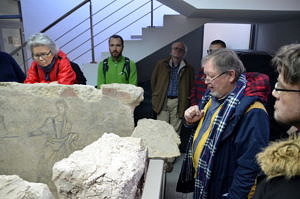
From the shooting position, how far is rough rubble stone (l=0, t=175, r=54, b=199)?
111 cm

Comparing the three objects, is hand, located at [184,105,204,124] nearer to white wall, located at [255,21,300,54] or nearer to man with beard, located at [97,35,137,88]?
man with beard, located at [97,35,137,88]

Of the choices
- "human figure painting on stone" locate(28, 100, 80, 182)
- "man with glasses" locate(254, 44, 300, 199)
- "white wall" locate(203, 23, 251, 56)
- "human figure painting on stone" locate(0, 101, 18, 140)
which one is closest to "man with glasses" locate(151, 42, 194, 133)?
"human figure painting on stone" locate(28, 100, 80, 182)

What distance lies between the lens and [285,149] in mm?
828

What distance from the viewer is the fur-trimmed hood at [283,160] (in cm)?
77

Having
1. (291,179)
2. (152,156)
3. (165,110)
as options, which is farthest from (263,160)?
(165,110)

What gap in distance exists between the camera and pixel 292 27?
14.4 ft

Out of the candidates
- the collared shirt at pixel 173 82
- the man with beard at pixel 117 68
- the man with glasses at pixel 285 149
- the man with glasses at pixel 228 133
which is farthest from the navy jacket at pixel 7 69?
the man with glasses at pixel 285 149

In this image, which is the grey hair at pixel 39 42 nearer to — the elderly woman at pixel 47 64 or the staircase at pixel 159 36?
the elderly woman at pixel 47 64

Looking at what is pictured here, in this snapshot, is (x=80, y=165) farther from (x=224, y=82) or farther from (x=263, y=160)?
(x=224, y=82)

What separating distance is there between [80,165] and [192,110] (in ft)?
2.87

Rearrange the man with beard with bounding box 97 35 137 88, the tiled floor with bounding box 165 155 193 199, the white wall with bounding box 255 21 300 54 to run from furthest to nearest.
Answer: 1. the white wall with bounding box 255 21 300 54
2. the man with beard with bounding box 97 35 137 88
3. the tiled floor with bounding box 165 155 193 199

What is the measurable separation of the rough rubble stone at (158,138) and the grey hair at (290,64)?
94 cm

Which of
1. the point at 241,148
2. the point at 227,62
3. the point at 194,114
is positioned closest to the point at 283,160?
the point at 241,148

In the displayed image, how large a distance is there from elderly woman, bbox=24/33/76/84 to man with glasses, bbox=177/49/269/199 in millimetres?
1268
